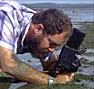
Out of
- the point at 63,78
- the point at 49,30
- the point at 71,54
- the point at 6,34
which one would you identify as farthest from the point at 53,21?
the point at 63,78

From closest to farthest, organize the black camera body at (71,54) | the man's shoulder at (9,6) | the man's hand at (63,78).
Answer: the man's shoulder at (9,6) < the black camera body at (71,54) < the man's hand at (63,78)

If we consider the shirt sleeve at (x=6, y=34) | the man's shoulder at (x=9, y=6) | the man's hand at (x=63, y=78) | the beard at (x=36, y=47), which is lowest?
the man's hand at (x=63, y=78)

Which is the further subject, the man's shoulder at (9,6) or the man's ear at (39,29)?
the man's shoulder at (9,6)

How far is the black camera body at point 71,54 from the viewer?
687 centimetres

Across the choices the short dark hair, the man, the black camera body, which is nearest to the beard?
the man

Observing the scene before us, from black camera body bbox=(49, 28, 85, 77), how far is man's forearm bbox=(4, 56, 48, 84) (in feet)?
1.10

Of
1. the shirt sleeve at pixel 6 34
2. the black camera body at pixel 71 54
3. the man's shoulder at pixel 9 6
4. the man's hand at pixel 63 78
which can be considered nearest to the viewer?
the shirt sleeve at pixel 6 34

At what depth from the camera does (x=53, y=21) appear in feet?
20.8

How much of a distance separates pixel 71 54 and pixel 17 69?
2.61 feet

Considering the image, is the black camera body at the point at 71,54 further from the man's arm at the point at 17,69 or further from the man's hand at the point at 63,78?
the man's arm at the point at 17,69

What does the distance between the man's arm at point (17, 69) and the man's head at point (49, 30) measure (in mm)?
318

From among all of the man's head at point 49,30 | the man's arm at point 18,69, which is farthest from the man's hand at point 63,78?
the man's head at point 49,30

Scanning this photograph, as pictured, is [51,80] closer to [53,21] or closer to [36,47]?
[36,47]

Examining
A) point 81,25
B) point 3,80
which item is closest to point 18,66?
point 3,80
